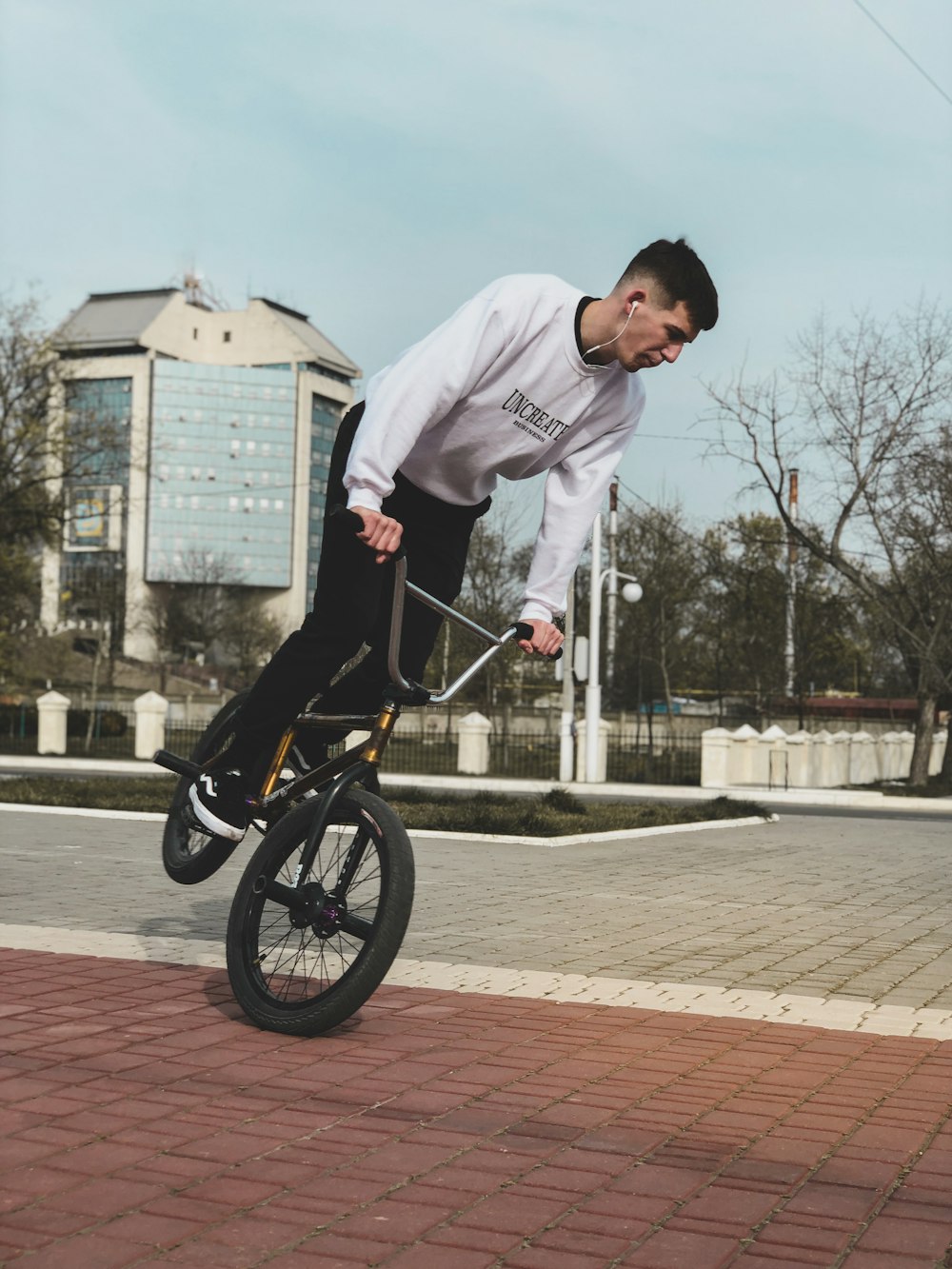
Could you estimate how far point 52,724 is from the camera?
3653 cm

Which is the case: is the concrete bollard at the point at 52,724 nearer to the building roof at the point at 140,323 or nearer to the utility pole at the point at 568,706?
the utility pole at the point at 568,706

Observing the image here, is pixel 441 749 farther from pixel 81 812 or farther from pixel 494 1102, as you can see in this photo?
pixel 494 1102

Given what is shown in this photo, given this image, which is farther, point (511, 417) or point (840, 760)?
point (840, 760)

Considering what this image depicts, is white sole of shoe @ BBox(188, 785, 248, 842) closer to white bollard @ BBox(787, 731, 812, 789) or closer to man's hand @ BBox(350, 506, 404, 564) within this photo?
man's hand @ BBox(350, 506, 404, 564)

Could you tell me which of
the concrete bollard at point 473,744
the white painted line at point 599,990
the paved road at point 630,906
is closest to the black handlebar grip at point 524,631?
the white painted line at point 599,990

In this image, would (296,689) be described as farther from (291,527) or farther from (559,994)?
(291,527)

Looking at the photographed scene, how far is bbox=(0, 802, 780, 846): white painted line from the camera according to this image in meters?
11.9

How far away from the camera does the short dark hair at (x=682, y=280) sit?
420cm

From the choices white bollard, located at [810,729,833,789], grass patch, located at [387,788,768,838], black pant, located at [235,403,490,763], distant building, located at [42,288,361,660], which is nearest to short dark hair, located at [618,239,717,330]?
black pant, located at [235,403,490,763]

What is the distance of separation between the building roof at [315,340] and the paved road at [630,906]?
133 metres

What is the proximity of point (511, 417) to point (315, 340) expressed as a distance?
143347mm

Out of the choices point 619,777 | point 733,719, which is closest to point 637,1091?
point 619,777

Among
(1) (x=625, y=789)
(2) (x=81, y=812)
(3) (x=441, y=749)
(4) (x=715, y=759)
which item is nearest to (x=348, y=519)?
(2) (x=81, y=812)

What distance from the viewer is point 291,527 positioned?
138 metres
